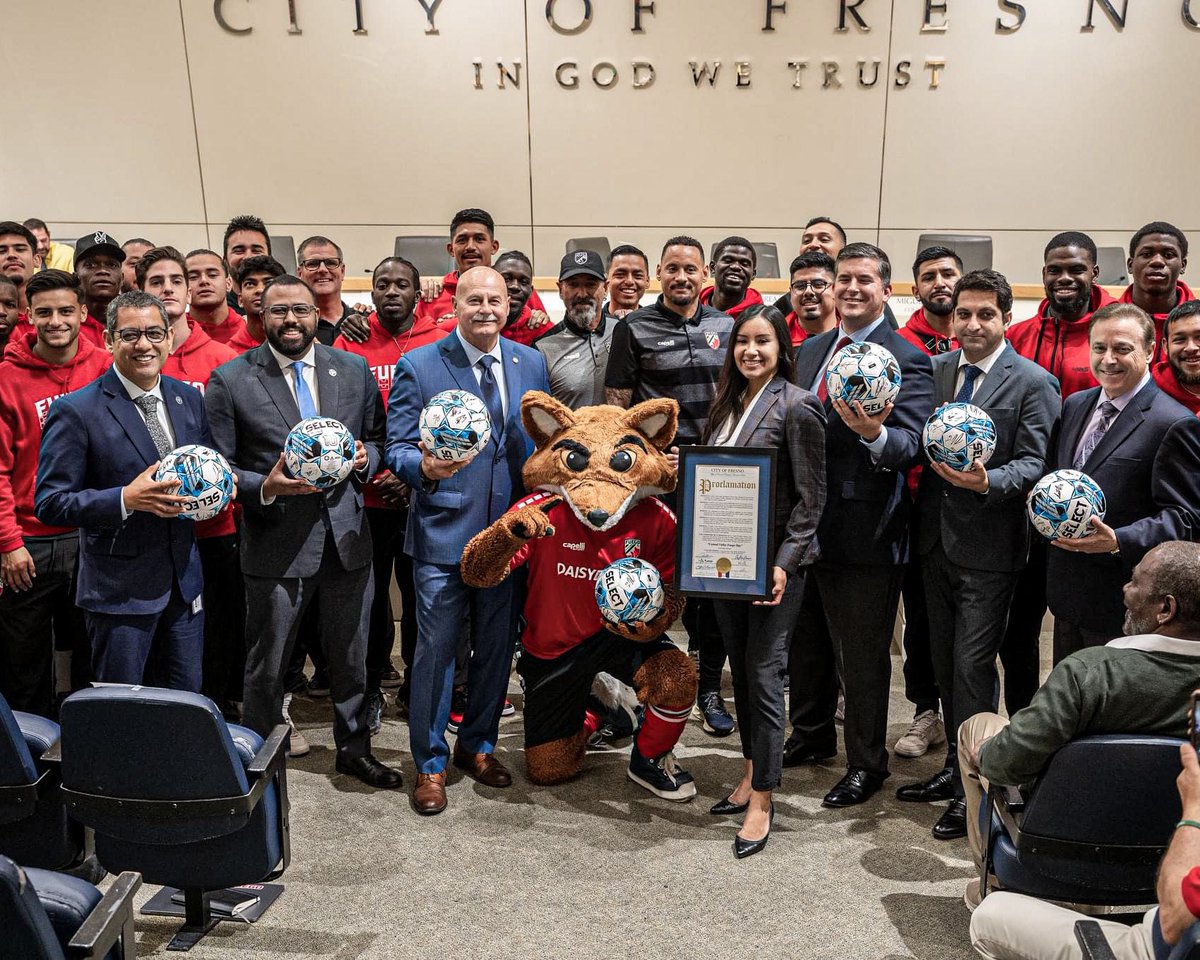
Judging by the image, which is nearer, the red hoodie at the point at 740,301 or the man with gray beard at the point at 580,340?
the man with gray beard at the point at 580,340

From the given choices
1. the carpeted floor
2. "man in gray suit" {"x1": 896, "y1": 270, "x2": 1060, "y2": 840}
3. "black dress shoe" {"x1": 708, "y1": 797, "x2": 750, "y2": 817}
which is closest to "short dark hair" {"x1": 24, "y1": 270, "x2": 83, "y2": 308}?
the carpeted floor

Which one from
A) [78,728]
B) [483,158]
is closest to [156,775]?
[78,728]

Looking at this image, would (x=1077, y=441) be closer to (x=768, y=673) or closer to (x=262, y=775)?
(x=768, y=673)

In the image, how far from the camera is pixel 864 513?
137 inches

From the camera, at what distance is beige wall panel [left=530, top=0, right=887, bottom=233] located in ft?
27.1

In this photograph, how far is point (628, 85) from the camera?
8430 millimetres

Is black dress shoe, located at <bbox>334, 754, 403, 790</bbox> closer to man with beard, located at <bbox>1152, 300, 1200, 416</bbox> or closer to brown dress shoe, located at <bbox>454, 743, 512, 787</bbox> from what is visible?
brown dress shoe, located at <bbox>454, 743, 512, 787</bbox>

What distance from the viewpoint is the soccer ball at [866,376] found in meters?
3.16

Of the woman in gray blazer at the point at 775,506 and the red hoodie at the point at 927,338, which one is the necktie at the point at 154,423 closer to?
the woman in gray blazer at the point at 775,506

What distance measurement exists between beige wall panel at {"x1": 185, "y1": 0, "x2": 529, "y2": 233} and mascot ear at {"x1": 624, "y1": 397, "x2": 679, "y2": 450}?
214 inches

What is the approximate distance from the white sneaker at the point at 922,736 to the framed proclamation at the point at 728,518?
128 cm

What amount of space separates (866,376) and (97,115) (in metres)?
7.84

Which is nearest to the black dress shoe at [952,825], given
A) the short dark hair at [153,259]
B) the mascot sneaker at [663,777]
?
the mascot sneaker at [663,777]

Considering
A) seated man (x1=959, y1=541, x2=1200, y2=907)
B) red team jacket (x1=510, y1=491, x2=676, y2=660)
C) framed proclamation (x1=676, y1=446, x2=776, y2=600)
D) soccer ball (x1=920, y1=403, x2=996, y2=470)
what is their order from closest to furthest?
A: 1. seated man (x1=959, y1=541, x2=1200, y2=907)
2. soccer ball (x1=920, y1=403, x2=996, y2=470)
3. framed proclamation (x1=676, y1=446, x2=776, y2=600)
4. red team jacket (x1=510, y1=491, x2=676, y2=660)
